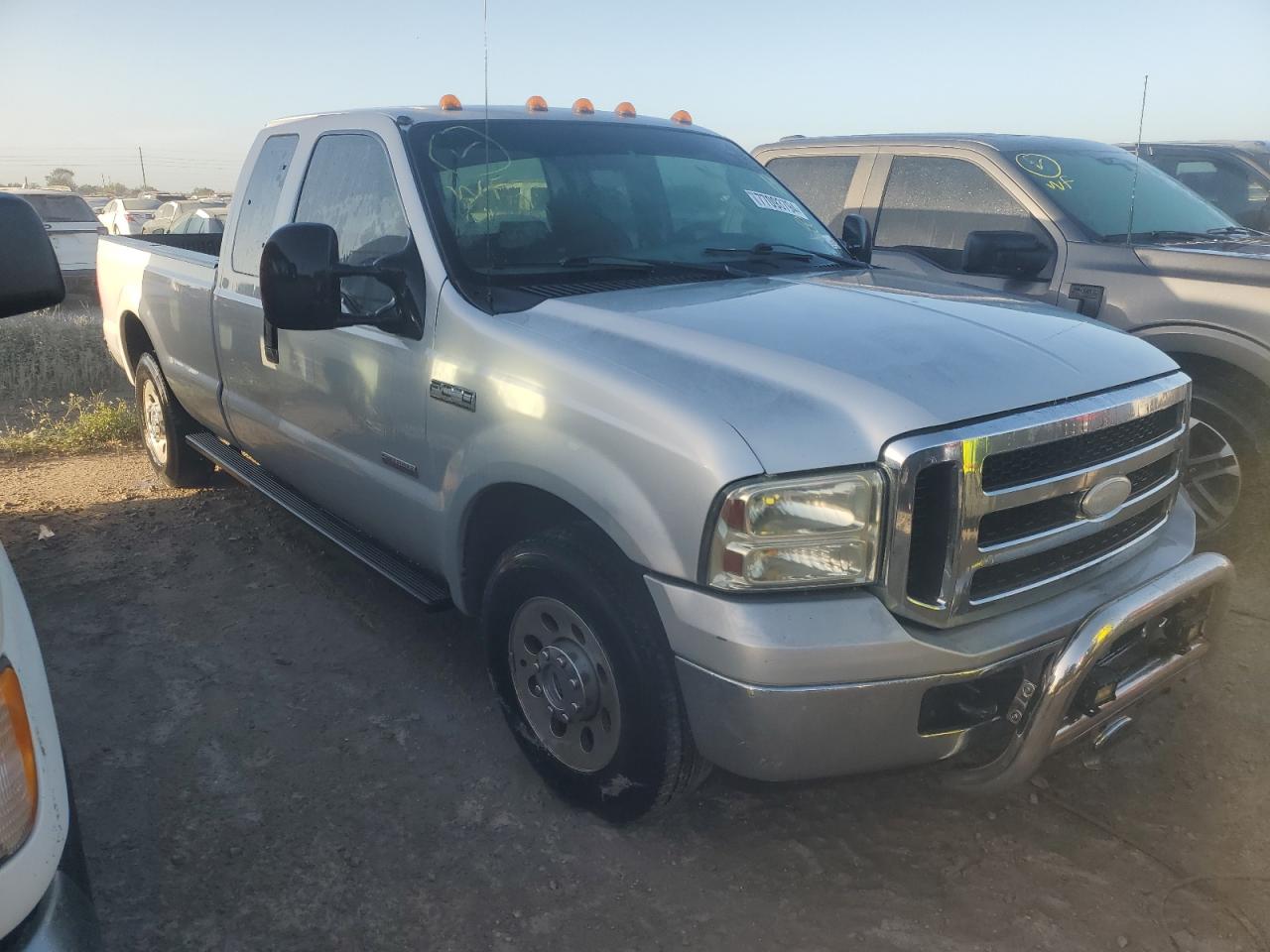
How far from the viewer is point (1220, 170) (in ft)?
24.0

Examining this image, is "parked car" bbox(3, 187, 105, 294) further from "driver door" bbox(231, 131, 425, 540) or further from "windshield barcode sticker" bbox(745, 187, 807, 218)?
"windshield barcode sticker" bbox(745, 187, 807, 218)

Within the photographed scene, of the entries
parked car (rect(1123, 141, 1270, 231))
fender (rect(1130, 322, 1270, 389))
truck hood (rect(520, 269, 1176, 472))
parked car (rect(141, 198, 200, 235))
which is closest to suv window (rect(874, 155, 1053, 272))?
fender (rect(1130, 322, 1270, 389))

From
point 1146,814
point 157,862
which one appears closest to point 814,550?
point 1146,814

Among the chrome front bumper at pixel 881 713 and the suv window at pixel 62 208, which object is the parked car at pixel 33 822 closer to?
the chrome front bumper at pixel 881 713

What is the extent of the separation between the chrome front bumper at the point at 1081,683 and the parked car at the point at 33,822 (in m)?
1.87

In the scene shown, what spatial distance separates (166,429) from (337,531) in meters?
2.36

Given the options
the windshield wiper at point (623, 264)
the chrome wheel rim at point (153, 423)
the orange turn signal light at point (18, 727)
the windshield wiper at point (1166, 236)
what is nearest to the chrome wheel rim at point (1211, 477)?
the windshield wiper at point (1166, 236)

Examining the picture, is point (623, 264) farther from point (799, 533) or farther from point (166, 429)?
point (166, 429)

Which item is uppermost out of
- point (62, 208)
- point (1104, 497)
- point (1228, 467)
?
point (62, 208)

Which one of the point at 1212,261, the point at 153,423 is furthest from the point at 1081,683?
the point at 153,423

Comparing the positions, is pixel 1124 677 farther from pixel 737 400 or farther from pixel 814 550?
pixel 737 400

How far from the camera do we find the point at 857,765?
2.30 metres

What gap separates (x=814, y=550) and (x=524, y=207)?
5.54 feet

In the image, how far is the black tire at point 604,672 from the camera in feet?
7.98
